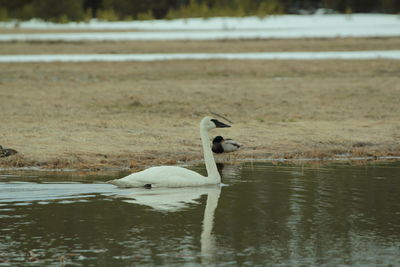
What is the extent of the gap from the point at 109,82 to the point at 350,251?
1830cm

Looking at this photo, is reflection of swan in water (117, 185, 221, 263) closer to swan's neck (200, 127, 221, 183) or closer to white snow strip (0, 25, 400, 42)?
swan's neck (200, 127, 221, 183)

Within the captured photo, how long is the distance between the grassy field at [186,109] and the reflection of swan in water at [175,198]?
7.73 feet

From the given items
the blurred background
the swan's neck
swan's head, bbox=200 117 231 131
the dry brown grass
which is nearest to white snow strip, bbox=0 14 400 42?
the blurred background

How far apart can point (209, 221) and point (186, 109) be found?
36.5 feet

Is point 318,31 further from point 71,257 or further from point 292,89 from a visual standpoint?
point 71,257

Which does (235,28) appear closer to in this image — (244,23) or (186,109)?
(244,23)

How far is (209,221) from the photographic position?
9289 millimetres

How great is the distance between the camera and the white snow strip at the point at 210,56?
31922 mm

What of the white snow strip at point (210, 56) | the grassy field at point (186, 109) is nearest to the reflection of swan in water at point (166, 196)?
the grassy field at point (186, 109)

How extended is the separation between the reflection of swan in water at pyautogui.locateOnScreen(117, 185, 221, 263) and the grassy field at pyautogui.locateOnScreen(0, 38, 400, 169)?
7.73 ft

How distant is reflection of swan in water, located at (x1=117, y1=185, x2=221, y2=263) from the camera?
988 cm

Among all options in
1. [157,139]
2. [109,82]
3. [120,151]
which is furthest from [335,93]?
[120,151]

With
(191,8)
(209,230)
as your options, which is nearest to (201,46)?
(191,8)

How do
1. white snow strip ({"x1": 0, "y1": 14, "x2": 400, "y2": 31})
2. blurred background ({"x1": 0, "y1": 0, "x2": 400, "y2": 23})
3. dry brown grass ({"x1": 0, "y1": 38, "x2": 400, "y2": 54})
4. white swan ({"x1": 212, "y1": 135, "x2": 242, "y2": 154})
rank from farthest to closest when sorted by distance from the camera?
blurred background ({"x1": 0, "y1": 0, "x2": 400, "y2": 23}), white snow strip ({"x1": 0, "y1": 14, "x2": 400, "y2": 31}), dry brown grass ({"x1": 0, "y1": 38, "x2": 400, "y2": 54}), white swan ({"x1": 212, "y1": 135, "x2": 242, "y2": 154})
